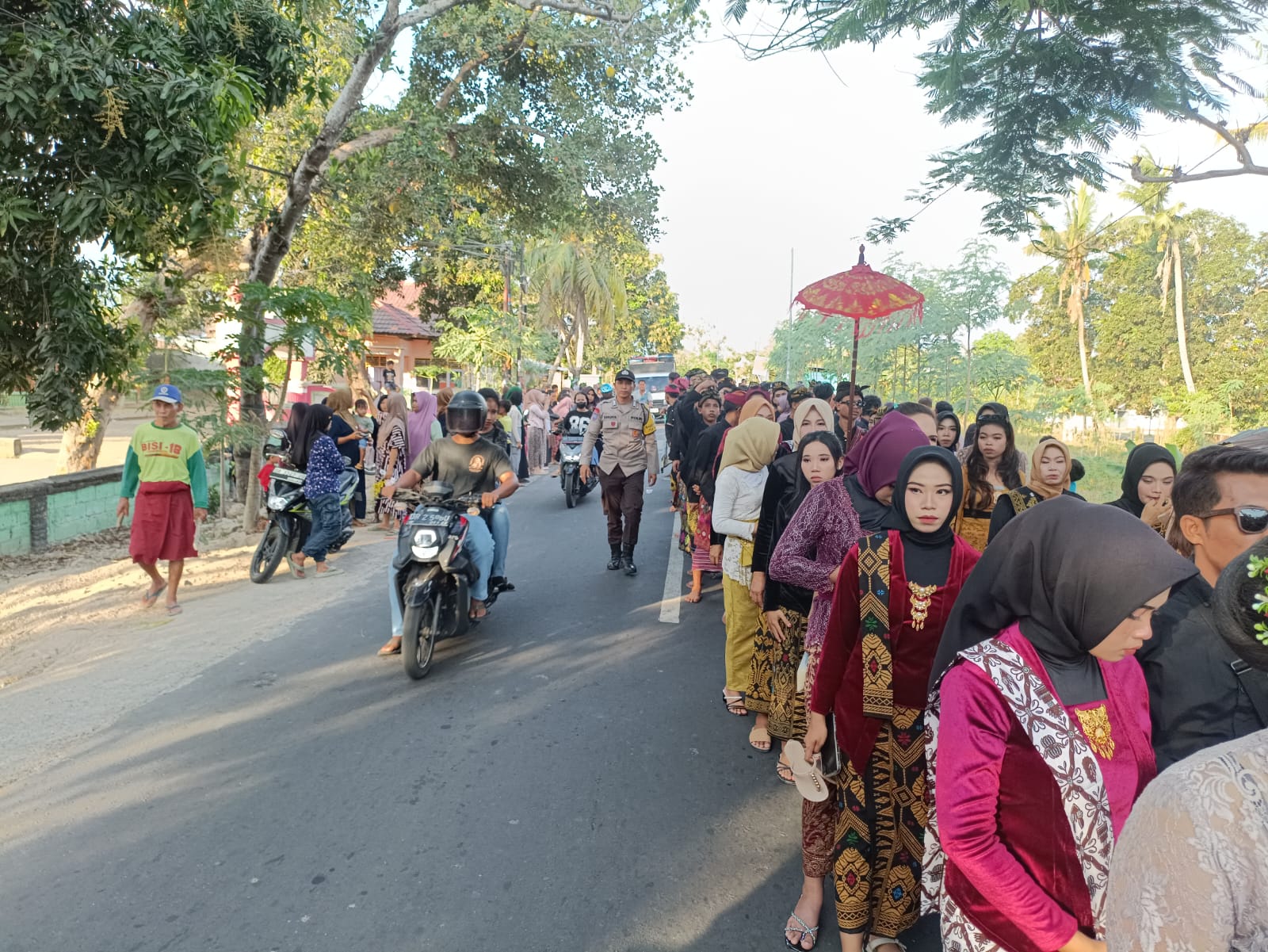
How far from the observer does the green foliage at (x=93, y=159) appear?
4.51 metres

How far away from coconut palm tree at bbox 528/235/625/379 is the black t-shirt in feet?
87.8

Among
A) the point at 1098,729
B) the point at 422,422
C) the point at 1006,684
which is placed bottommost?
the point at 1098,729

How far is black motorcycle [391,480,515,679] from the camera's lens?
5.05m

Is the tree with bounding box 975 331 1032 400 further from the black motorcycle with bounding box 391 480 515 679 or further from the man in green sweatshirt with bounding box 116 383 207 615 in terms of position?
the man in green sweatshirt with bounding box 116 383 207 615

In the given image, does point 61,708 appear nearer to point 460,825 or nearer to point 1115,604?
point 460,825

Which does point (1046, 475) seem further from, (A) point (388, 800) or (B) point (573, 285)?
(B) point (573, 285)

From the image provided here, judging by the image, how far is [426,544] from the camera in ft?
17.0

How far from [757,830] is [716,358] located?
72.6m

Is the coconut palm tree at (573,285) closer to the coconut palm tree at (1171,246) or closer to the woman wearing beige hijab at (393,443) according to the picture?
the coconut palm tree at (1171,246)

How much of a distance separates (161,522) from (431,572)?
105 inches

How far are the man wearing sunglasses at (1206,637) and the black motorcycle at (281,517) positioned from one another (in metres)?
7.06

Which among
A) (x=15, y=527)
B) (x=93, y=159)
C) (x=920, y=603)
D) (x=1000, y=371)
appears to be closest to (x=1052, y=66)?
(x=920, y=603)

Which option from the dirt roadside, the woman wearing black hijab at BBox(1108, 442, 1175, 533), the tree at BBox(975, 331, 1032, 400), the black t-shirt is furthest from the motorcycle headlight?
the tree at BBox(975, 331, 1032, 400)

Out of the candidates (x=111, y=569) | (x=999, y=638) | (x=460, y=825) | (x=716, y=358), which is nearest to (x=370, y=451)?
(x=111, y=569)
